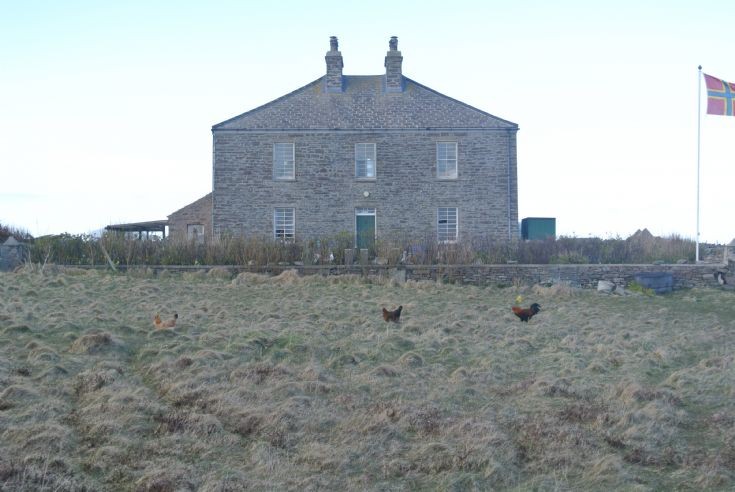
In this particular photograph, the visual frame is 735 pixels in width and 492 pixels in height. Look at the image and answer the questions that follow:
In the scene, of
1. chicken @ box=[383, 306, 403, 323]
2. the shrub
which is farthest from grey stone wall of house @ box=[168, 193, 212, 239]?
chicken @ box=[383, 306, 403, 323]

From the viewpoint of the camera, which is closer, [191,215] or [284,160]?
[284,160]

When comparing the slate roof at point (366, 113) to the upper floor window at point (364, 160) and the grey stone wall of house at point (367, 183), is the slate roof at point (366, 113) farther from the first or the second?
the upper floor window at point (364, 160)

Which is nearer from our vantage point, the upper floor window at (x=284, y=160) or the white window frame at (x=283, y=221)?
the white window frame at (x=283, y=221)

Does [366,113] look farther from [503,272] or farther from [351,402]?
[351,402]

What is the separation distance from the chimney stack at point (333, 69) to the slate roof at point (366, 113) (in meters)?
0.31

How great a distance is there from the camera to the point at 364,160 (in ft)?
104

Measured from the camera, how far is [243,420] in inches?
306

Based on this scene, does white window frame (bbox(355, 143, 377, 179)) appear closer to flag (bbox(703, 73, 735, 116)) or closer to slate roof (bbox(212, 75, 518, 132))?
slate roof (bbox(212, 75, 518, 132))

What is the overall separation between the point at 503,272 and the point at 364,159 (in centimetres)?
983

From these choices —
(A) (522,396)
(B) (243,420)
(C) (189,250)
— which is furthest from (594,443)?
(C) (189,250)

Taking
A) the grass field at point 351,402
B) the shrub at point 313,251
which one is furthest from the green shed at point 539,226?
the grass field at point 351,402

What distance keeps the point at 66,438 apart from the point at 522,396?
4.92 metres

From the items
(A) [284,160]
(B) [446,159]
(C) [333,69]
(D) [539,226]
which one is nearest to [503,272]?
(B) [446,159]

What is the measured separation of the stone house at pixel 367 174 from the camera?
3123 centimetres
